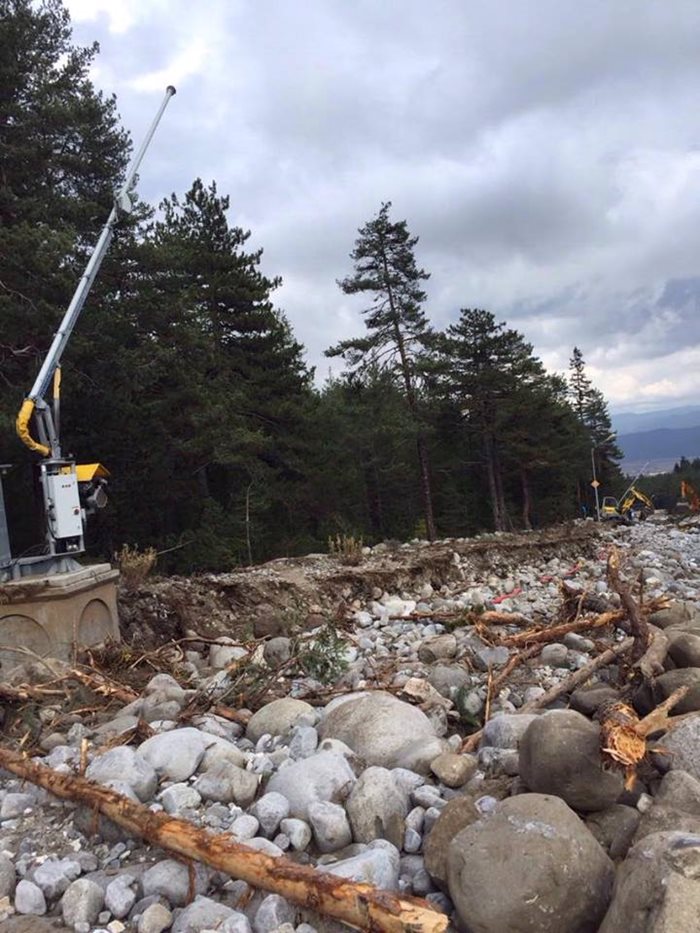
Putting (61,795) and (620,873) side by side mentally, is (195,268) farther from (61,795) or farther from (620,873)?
(620,873)

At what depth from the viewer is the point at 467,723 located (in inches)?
209

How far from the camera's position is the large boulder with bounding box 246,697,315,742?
5.20 metres

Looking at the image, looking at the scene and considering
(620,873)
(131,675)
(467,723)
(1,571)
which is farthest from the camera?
(1,571)

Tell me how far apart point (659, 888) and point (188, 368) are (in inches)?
740

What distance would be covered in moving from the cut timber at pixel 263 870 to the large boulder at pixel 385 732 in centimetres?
125

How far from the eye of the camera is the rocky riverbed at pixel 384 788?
288 centimetres

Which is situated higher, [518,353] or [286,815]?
[518,353]

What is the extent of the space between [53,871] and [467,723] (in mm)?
2811

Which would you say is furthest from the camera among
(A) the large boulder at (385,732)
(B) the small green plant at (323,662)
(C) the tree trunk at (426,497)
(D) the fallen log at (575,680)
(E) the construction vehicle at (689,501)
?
(E) the construction vehicle at (689,501)

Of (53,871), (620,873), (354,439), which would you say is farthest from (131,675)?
(354,439)

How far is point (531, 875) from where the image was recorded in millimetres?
2816

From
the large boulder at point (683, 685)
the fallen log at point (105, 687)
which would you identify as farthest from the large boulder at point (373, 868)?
the fallen log at point (105, 687)

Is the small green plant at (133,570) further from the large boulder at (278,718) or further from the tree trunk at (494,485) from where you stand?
the tree trunk at (494,485)

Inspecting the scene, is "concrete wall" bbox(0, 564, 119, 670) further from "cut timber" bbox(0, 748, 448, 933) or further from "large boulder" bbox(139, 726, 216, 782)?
"cut timber" bbox(0, 748, 448, 933)
